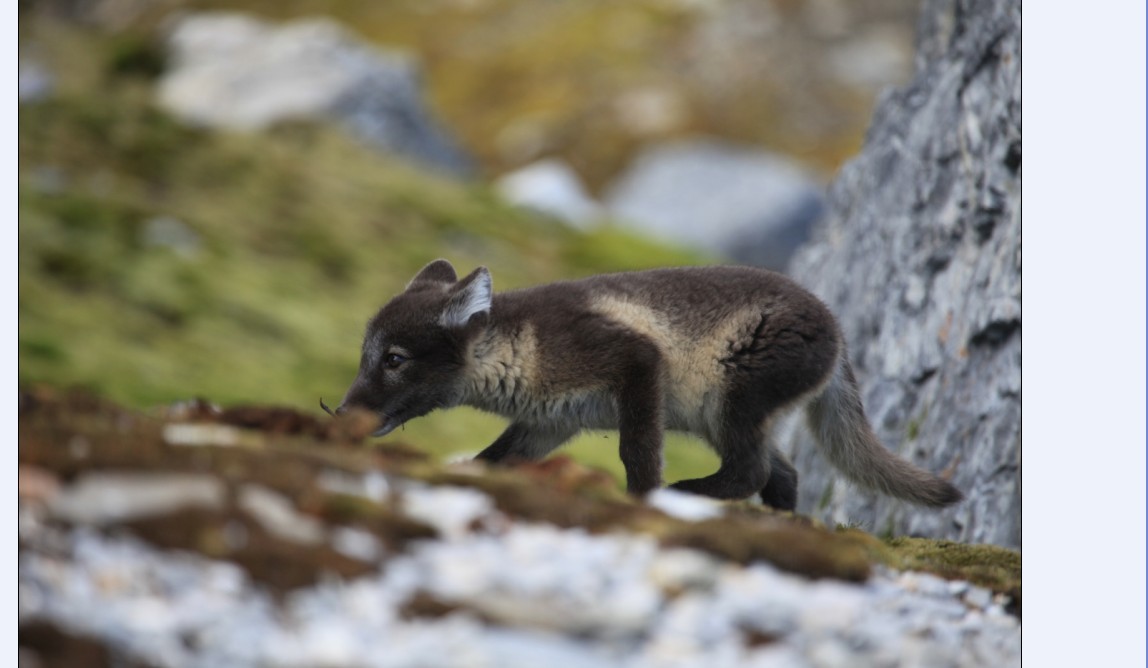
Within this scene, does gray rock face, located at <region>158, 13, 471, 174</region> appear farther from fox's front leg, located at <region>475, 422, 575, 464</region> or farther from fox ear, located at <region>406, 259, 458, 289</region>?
fox's front leg, located at <region>475, 422, 575, 464</region>

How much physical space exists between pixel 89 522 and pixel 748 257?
1863 inches

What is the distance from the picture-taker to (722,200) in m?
56.0

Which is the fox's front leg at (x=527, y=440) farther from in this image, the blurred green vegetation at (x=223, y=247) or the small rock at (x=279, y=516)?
the blurred green vegetation at (x=223, y=247)

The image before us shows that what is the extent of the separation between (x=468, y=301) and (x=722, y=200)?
47.9m

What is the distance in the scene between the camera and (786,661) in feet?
19.6

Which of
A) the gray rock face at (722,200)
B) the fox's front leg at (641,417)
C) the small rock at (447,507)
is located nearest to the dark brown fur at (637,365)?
the fox's front leg at (641,417)

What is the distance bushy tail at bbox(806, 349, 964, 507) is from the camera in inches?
368

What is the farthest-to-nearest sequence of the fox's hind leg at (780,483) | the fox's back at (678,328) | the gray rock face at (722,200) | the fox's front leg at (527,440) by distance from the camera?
the gray rock face at (722,200)
the fox's hind leg at (780,483)
the fox's front leg at (527,440)
the fox's back at (678,328)

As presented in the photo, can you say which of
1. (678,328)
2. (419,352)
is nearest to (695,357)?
(678,328)

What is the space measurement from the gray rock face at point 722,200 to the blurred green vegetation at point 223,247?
3.86m

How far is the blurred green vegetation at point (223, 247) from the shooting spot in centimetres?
2517

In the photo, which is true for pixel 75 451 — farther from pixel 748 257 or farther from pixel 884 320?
pixel 748 257

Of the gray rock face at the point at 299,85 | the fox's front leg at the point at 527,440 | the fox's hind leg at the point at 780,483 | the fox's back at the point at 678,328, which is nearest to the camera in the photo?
the fox's back at the point at 678,328

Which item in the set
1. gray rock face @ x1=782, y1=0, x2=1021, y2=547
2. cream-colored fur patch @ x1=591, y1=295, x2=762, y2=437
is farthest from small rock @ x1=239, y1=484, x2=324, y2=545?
gray rock face @ x1=782, y1=0, x2=1021, y2=547
